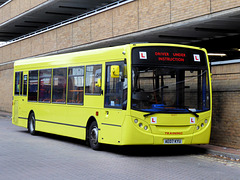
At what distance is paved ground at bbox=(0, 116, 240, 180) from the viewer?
30.5 ft

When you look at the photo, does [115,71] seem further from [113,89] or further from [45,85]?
[45,85]

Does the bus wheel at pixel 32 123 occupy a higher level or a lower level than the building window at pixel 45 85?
lower

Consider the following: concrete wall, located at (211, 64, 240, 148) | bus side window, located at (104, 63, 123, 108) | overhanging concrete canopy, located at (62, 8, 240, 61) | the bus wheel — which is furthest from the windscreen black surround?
the bus wheel

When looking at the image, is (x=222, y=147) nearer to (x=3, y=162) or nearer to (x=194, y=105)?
(x=194, y=105)

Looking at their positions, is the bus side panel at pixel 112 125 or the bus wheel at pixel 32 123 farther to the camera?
the bus wheel at pixel 32 123

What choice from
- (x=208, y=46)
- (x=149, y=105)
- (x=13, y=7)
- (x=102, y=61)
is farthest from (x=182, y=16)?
(x=13, y=7)

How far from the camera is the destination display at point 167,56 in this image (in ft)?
40.1

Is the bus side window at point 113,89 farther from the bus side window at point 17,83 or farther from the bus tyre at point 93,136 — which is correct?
the bus side window at point 17,83

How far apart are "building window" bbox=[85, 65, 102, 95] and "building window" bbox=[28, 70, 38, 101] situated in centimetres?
449

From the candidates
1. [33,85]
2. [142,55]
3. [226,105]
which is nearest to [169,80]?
[142,55]

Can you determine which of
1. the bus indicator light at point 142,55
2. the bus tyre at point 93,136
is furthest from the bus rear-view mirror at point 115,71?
the bus tyre at point 93,136

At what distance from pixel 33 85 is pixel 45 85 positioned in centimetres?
135

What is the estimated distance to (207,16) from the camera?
15211mm

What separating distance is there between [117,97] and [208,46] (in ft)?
24.7
